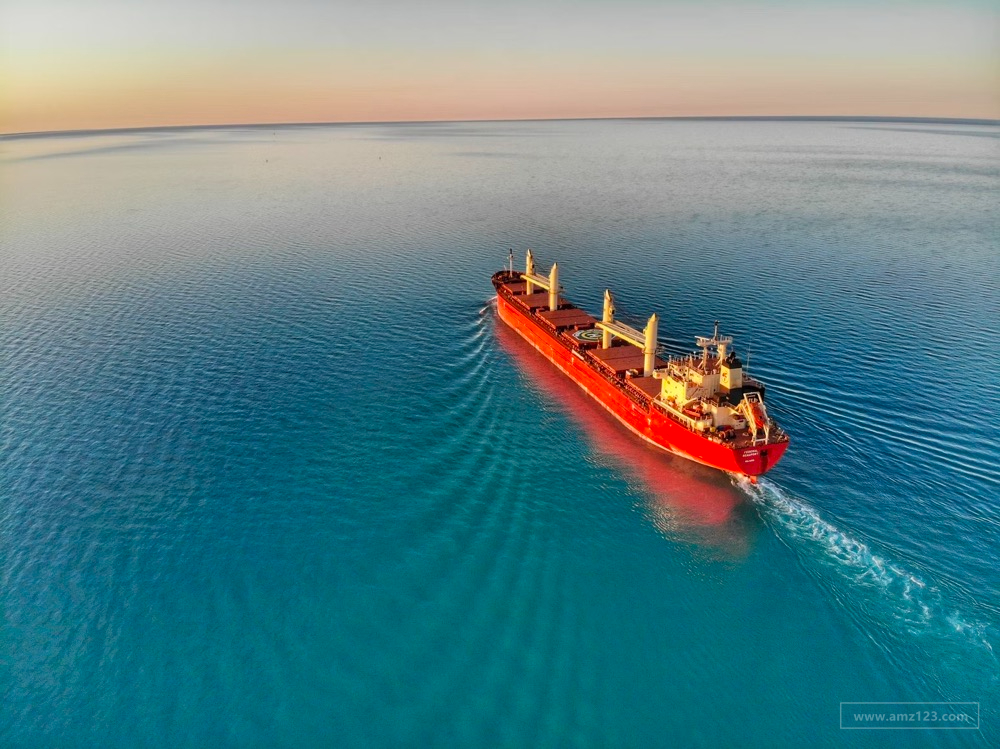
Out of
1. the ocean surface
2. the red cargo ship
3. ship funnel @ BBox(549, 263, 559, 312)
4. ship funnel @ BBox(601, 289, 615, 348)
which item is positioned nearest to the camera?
the ocean surface

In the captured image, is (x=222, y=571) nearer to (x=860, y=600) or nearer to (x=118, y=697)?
(x=118, y=697)

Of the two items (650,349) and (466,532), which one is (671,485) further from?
(466,532)

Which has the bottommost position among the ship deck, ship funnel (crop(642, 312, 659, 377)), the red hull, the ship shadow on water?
the ship shadow on water

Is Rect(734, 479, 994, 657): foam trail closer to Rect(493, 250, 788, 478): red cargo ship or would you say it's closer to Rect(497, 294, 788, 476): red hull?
Rect(497, 294, 788, 476): red hull

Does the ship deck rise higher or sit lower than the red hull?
higher

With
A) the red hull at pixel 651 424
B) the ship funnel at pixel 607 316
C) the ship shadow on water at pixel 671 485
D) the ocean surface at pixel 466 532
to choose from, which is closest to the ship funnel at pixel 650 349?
the red hull at pixel 651 424

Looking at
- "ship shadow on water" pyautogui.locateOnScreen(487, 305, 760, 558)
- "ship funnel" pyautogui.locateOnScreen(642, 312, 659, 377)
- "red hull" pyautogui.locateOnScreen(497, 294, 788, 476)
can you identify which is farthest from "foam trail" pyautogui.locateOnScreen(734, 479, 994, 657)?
"ship funnel" pyautogui.locateOnScreen(642, 312, 659, 377)
